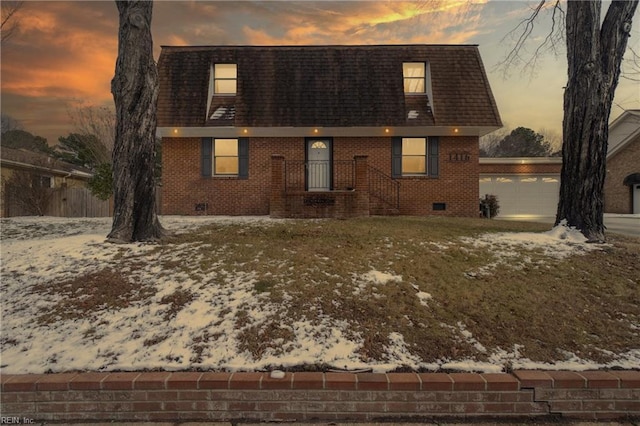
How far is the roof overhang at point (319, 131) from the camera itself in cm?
1310

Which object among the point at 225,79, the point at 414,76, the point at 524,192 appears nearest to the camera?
the point at 225,79

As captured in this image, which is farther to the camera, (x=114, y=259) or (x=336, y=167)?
(x=336, y=167)

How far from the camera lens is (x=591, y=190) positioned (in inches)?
263

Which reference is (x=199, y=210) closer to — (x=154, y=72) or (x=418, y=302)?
(x=154, y=72)

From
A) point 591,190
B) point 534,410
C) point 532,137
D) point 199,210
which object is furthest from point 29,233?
point 532,137

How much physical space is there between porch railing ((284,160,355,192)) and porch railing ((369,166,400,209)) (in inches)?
29.3

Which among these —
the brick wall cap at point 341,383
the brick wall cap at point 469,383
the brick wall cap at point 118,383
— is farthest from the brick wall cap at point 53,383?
the brick wall cap at point 469,383

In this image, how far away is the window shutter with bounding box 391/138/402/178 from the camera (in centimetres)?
1391

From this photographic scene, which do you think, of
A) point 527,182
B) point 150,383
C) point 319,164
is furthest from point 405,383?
point 527,182

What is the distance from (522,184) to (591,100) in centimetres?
1567

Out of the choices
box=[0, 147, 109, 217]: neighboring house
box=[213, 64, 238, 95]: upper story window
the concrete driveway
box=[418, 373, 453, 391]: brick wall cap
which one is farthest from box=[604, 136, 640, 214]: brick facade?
box=[0, 147, 109, 217]: neighboring house

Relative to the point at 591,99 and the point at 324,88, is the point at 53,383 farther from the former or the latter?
the point at 324,88

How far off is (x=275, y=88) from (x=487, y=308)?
11.7 meters

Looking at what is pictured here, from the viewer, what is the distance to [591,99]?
6.67 m
